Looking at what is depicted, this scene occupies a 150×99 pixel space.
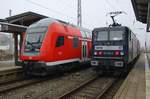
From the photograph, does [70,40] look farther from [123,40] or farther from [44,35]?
[123,40]

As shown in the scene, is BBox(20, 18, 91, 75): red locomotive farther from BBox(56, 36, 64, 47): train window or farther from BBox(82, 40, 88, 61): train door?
BBox(82, 40, 88, 61): train door

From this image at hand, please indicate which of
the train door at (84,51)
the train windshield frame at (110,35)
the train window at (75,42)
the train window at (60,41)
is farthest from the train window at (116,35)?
the train door at (84,51)

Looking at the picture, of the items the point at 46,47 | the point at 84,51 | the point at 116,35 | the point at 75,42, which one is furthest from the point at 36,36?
the point at 84,51

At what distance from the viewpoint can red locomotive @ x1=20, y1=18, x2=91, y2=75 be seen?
1198 cm

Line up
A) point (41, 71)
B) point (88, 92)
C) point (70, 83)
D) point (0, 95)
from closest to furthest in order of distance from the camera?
point (0, 95), point (88, 92), point (70, 83), point (41, 71)

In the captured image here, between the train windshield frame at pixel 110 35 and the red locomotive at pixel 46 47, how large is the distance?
1745mm

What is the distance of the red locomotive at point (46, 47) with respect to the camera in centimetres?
1198

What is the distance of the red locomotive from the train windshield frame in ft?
5.73

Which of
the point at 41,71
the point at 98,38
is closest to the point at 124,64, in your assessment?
the point at 98,38

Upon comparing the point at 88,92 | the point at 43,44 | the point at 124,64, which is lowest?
the point at 88,92

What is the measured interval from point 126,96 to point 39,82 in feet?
17.8

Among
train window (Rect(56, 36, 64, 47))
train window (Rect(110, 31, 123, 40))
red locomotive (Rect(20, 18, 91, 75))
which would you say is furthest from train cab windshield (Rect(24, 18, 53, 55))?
train window (Rect(110, 31, 123, 40))

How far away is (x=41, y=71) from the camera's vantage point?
12.4 m

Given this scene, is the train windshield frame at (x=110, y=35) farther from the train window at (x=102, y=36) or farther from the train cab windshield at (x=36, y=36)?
the train cab windshield at (x=36, y=36)
